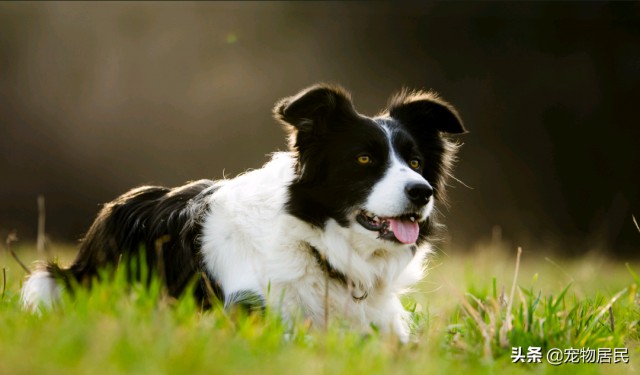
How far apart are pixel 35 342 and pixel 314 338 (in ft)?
3.99

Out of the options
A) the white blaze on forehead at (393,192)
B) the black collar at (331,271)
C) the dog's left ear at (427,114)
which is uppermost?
the dog's left ear at (427,114)

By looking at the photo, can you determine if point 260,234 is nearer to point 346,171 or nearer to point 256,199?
point 256,199

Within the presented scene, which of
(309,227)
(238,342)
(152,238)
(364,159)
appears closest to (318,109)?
(364,159)

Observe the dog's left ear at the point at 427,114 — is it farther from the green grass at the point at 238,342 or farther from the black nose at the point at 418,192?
the green grass at the point at 238,342

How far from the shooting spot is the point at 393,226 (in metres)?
4.11

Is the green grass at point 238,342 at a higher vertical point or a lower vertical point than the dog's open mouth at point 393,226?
lower

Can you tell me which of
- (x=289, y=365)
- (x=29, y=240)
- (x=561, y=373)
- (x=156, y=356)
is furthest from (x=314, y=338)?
(x=29, y=240)

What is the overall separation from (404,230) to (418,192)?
11.1 inches

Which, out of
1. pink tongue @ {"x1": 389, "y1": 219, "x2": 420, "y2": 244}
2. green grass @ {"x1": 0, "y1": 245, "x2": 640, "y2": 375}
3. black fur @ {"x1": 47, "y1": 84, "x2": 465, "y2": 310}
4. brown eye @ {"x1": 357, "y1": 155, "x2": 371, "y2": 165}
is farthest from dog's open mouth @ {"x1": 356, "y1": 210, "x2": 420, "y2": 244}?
green grass @ {"x1": 0, "y1": 245, "x2": 640, "y2": 375}

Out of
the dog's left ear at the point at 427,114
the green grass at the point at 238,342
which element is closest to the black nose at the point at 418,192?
the green grass at the point at 238,342

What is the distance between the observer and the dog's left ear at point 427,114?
4734mm

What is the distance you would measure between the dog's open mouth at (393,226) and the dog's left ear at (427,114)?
2.80ft

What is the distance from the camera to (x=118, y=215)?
15.6 ft

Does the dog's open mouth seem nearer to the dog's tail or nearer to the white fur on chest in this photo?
the white fur on chest
